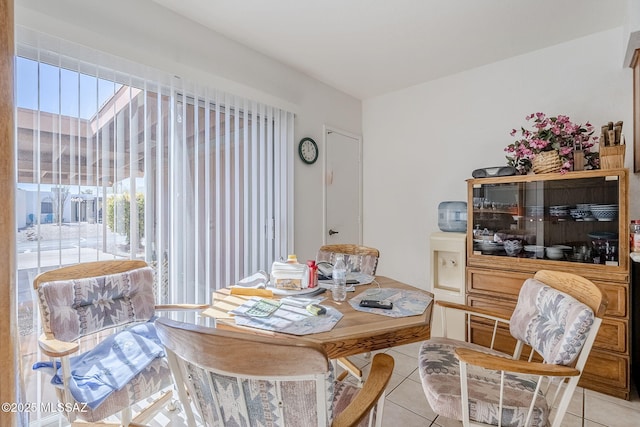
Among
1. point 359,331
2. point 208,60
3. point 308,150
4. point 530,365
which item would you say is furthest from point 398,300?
point 208,60

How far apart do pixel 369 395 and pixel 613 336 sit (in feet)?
6.99

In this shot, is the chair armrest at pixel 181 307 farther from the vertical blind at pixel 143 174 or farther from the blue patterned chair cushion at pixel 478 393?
the blue patterned chair cushion at pixel 478 393

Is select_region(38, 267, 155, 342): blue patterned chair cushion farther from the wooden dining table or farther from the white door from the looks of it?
the white door

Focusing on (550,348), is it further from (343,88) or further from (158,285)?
(343,88)

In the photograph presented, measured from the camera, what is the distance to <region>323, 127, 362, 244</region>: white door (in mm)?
3488

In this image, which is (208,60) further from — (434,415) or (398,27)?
(434,415)

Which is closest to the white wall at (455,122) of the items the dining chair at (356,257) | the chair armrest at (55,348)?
the dining chair at (356,257)

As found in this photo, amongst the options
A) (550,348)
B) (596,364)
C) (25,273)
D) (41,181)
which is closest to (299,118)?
(41,181)

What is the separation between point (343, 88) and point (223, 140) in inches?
70.2

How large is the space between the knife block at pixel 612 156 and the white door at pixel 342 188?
234 centimetres

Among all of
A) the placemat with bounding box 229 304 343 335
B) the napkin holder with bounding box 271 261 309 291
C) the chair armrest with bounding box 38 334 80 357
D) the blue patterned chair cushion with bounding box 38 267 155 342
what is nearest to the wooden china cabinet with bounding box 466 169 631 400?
the napkin holder with bounding box 271 261 309 291

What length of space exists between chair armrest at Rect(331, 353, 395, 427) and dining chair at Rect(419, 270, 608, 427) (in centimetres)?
32

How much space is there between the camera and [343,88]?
3559 millimetres

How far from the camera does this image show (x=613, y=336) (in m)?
2.00
